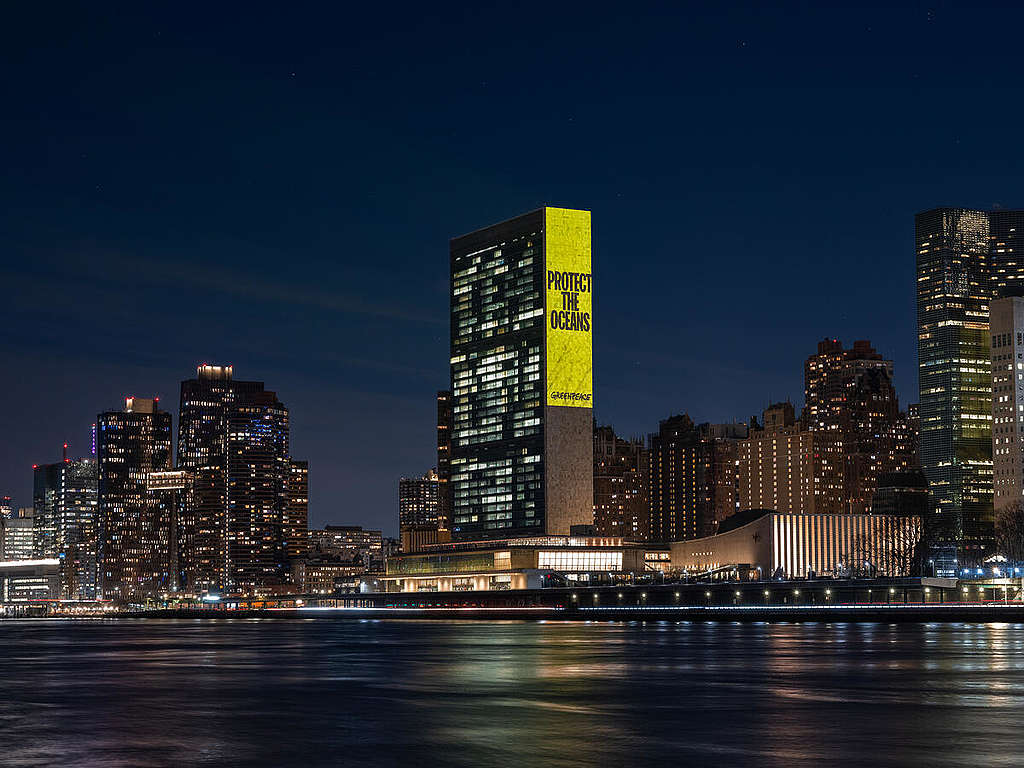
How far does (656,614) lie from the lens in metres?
194

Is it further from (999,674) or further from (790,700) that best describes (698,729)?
(999,674)

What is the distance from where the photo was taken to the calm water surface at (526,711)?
29078 millimetres

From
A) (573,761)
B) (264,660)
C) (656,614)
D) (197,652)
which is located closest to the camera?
(573,761)

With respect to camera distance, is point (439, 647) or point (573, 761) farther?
point (439, 647)

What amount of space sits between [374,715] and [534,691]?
8.67 metres

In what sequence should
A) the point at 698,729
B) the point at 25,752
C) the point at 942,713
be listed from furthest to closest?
the point at 942,713 < the point at 698,729 < the point at 25,752

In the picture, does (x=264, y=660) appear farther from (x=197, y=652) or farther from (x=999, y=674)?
(x=999, y=674)

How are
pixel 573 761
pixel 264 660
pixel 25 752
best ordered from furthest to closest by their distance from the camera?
1. pixel 264 660
2. pixel 25 752
3. pixel 573 761

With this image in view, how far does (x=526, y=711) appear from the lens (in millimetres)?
37969

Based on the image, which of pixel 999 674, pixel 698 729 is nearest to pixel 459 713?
pixel 698 729

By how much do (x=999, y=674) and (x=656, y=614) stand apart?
14247cm

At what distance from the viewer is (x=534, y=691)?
148 feet

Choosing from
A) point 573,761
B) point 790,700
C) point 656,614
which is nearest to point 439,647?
point 790,700

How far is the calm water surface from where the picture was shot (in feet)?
95.4
